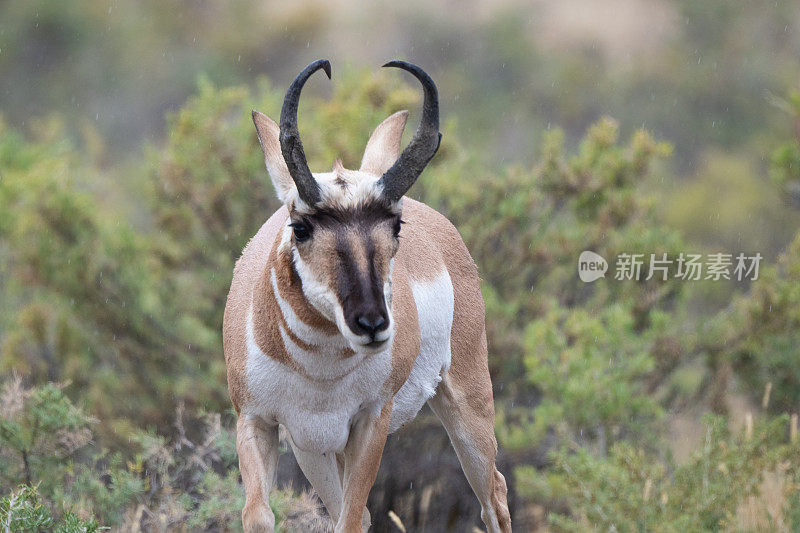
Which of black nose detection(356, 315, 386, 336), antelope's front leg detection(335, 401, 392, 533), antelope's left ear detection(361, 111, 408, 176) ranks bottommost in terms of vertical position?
antelope's front leg detection(335, 401, 392, 533)

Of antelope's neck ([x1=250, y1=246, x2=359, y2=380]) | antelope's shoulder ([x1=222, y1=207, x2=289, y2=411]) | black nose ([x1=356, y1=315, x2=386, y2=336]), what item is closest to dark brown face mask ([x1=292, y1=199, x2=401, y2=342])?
black nose ([x1=356, y1=315, x2=386, y2=336])

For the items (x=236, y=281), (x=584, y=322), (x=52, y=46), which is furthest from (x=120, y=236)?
(x=52, y=46)

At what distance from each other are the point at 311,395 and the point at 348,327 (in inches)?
30.7

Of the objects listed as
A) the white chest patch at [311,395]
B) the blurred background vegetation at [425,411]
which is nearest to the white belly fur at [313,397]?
the white chest patch at [311,395]

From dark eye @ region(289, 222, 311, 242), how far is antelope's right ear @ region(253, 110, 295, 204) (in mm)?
184

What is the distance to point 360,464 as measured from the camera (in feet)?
16.7

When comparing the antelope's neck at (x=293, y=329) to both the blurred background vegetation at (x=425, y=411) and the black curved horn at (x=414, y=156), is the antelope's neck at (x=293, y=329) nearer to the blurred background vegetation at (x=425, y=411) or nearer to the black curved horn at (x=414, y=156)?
the black curved horn at (x=414, y=156)

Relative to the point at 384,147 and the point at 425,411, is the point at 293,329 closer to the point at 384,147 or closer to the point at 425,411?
the point at 384,147

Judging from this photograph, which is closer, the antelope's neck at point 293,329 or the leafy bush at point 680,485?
the antelope's neck at point 293,329

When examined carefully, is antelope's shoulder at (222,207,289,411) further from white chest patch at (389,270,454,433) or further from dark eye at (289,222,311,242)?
white chest patch at (389,270,454,433)

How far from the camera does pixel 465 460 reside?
19.9 ft

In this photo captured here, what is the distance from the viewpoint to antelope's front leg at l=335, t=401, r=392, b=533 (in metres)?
5.04

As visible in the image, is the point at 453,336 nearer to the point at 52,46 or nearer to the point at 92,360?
the point at 92,360

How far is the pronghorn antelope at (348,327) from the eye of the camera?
176 inches
